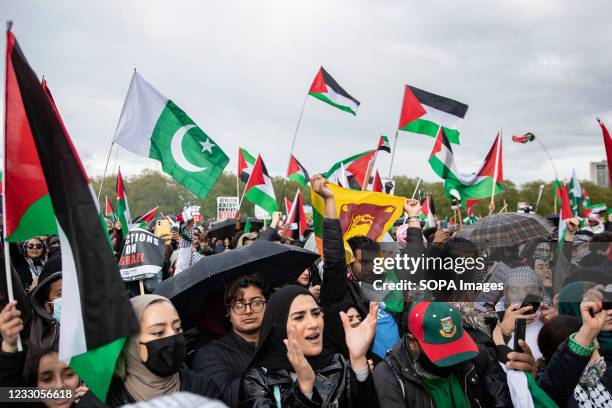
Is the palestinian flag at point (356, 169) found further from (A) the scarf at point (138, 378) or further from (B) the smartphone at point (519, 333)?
(A) the scarf at point (138, 378)

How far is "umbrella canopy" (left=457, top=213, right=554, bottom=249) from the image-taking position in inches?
176

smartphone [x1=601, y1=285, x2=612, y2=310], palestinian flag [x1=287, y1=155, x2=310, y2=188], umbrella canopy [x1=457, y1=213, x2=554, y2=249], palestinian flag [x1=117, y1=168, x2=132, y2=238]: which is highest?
palestinian flag [x1=287, y1=155, x2=310, y2=188]

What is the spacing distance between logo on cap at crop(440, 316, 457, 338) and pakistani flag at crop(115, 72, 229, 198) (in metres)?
3.47

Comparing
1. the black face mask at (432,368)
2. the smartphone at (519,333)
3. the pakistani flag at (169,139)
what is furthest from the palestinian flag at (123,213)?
the smartphone at (519,333)

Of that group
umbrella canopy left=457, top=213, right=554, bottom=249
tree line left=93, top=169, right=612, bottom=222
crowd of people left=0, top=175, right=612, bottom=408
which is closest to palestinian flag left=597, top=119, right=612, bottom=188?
umbrella canopy left=457, top=213, right=554, bottom=249

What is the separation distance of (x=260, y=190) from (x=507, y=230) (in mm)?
4760

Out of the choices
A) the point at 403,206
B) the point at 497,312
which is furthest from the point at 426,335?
the point at 403,206

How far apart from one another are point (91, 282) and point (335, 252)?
1774mm

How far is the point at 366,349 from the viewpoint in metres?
2.31

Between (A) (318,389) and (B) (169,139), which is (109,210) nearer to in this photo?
(B) (169,139)

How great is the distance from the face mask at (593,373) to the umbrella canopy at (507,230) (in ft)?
5.84

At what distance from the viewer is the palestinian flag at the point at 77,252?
81.4 inches

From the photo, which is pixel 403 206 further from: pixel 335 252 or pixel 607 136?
pixel 607 136

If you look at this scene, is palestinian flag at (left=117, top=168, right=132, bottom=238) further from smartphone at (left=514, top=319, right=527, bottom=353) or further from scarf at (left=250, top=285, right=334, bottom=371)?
smartphone at (left=514, top=319, right=527, bottom=353)
